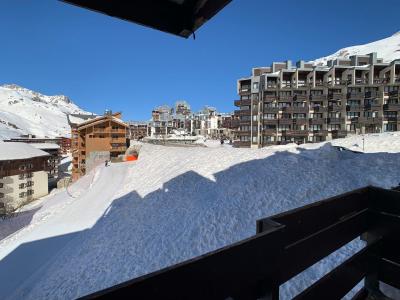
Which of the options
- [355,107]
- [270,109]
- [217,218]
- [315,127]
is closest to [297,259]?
[217,218]

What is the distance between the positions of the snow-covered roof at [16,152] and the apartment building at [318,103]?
38572 millimetres

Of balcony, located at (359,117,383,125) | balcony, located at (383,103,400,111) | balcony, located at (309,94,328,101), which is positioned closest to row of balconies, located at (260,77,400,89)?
balcony, located at (309,94,328,101)

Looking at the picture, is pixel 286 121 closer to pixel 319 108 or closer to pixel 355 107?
pixel 319 108

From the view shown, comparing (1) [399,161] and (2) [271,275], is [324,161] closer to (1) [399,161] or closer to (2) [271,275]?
(1) [399,161]

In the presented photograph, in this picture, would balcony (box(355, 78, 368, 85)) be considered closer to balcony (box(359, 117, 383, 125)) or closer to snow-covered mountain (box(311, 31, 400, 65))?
balcony (box(359, 117, 383, 125))

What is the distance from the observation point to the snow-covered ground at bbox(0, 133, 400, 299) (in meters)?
9.31

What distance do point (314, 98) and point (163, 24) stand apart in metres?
47.3

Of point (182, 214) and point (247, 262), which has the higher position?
point (247, 262)

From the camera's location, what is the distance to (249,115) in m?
46.1

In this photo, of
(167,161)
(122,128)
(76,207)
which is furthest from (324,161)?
(122,128)

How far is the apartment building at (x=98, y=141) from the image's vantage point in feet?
145

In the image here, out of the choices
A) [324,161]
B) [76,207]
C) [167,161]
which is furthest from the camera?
[167,161]

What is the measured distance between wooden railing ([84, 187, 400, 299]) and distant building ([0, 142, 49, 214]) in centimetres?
4349

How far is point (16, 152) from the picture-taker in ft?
129
